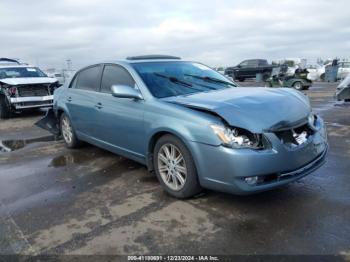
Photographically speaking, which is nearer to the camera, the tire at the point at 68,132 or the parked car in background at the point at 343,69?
the tire at the point at 68,132

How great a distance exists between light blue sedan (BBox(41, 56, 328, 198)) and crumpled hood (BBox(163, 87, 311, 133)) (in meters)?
0.01

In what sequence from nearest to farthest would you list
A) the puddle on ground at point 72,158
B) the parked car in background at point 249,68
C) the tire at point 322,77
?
the puddle on ground at point 72,158, the tire at point 322,77, the parked car in background at point 249,68

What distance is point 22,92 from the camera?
11.7 m

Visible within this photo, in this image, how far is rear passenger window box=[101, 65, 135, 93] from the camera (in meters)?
4.92

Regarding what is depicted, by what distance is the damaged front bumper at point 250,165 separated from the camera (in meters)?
3.43

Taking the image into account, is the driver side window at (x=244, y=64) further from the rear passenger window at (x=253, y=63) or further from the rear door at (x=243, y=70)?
the rear passenger window at (x=253, y=63)

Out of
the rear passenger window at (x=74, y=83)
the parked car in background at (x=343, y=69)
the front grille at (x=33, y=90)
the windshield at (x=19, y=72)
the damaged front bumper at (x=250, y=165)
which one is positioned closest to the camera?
the damaged front bumper at (x=250, y=165)

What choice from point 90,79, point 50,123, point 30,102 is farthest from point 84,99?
point 30,102

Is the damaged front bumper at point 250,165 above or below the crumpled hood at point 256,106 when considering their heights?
below

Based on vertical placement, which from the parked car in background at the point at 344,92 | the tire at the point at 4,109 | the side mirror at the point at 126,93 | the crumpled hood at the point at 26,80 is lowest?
the tire at the point at 4,109

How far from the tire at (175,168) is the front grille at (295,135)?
3.22ft

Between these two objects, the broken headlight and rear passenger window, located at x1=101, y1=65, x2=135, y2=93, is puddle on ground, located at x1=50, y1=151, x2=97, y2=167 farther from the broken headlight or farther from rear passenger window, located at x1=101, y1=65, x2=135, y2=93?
the broken headlight

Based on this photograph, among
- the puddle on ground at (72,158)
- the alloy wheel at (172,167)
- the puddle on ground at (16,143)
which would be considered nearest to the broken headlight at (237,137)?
the alloy wheel at (172,167)

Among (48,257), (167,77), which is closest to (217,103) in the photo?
(167,77)
